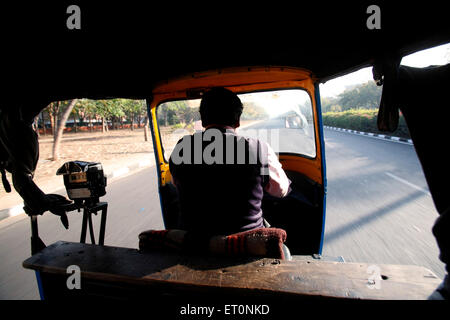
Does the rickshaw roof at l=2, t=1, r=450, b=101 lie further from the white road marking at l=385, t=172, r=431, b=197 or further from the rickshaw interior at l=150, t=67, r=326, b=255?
the white road marking at l=385, t=172, r=431, b=197

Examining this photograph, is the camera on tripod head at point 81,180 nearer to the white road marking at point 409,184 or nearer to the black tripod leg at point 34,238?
the black tripod leg at point 34,238

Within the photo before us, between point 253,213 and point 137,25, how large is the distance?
1.33m

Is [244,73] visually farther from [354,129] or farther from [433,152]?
[354,129]

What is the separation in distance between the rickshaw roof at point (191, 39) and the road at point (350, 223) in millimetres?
2372

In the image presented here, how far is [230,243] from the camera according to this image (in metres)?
1.43

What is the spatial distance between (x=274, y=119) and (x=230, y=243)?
215 centimetres

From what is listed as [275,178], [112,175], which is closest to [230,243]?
[275,178]

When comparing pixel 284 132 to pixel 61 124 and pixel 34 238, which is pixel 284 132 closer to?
pixel 34 238

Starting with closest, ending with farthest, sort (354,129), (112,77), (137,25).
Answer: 1. (137,25)
2. (112,77)
3. (354,129)

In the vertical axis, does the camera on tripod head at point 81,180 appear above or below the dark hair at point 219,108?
below

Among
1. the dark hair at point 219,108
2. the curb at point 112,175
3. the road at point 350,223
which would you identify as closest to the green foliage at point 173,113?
the curb at point 112,175

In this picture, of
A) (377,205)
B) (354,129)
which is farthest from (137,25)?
(354,129)

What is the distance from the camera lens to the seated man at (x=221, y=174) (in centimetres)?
149

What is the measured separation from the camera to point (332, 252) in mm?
3119
